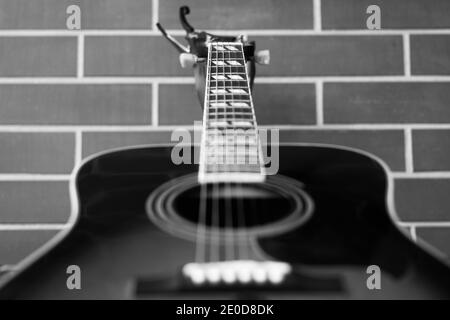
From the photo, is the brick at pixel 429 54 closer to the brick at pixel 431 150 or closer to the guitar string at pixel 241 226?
the brick at pixel 431 150

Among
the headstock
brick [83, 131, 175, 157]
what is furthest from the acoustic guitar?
brick [83, 131, 175, 157]

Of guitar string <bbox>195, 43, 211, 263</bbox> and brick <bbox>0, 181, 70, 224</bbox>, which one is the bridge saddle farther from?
brick <bbox>0, 181, 70, 224</bbox>

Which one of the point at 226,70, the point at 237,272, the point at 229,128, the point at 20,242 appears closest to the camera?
the point at 237,272

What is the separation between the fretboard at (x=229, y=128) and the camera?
67 cm

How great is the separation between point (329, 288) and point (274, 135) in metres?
0.55

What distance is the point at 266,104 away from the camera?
3.43ft

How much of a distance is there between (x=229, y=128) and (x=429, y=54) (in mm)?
583

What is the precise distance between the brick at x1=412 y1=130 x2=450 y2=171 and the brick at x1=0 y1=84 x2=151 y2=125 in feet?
1.89

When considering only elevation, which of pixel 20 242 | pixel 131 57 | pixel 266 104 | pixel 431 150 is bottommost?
pixel 20 242

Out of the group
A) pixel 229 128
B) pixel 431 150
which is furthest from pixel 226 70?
pixel 431 150

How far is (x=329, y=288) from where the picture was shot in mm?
515

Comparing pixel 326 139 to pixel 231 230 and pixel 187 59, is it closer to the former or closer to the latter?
pixel 187 59

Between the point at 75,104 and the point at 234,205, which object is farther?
the point at 75,104

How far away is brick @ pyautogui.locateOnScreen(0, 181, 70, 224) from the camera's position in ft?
3.30
